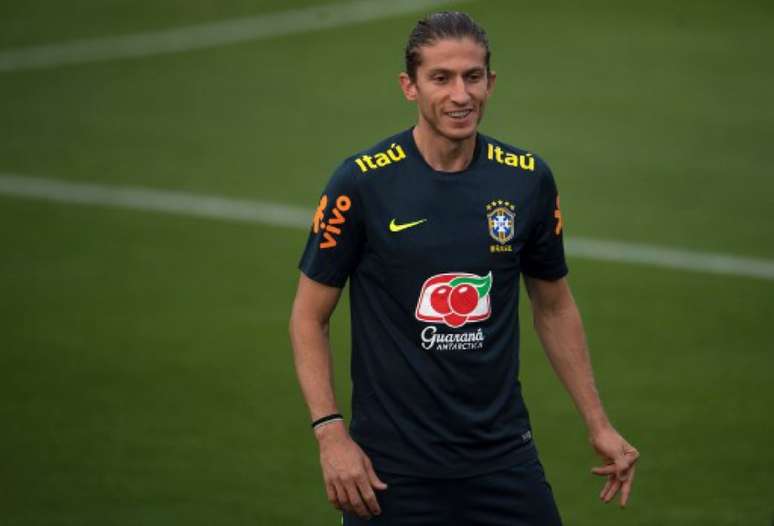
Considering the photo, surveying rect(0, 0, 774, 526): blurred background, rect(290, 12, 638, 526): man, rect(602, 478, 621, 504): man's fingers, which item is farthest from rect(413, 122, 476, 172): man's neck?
rect(0, 0, 774, 526): blurred background

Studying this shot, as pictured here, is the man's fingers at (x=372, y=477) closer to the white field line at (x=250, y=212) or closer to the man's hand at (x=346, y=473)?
the man's hand at (x=346, y=473)

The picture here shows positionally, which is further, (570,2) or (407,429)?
(570,2)

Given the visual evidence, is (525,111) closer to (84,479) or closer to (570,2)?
(570,2)

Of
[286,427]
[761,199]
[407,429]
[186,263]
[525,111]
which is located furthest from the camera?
[525,111]

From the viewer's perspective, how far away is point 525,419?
21.3ft

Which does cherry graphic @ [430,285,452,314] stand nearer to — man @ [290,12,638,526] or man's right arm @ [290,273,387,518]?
man @ [290,12,638,526]

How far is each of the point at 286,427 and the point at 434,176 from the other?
4.61 metres

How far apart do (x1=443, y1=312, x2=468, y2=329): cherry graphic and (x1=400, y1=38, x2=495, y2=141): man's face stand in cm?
60

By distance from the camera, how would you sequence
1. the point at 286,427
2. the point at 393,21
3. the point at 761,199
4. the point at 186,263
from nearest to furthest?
1. the point at 286,427
2. the point at 186,263
3. the point at 761,199
4. the point at 393,21

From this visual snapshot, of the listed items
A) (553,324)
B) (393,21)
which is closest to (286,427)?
(553,324)

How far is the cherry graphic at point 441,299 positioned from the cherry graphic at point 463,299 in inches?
0.6

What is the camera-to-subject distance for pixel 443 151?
630 centimetres

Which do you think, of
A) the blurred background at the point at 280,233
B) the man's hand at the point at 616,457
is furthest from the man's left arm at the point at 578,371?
the blurred background at the point at 280,233

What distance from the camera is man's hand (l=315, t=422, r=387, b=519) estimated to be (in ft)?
19.9
